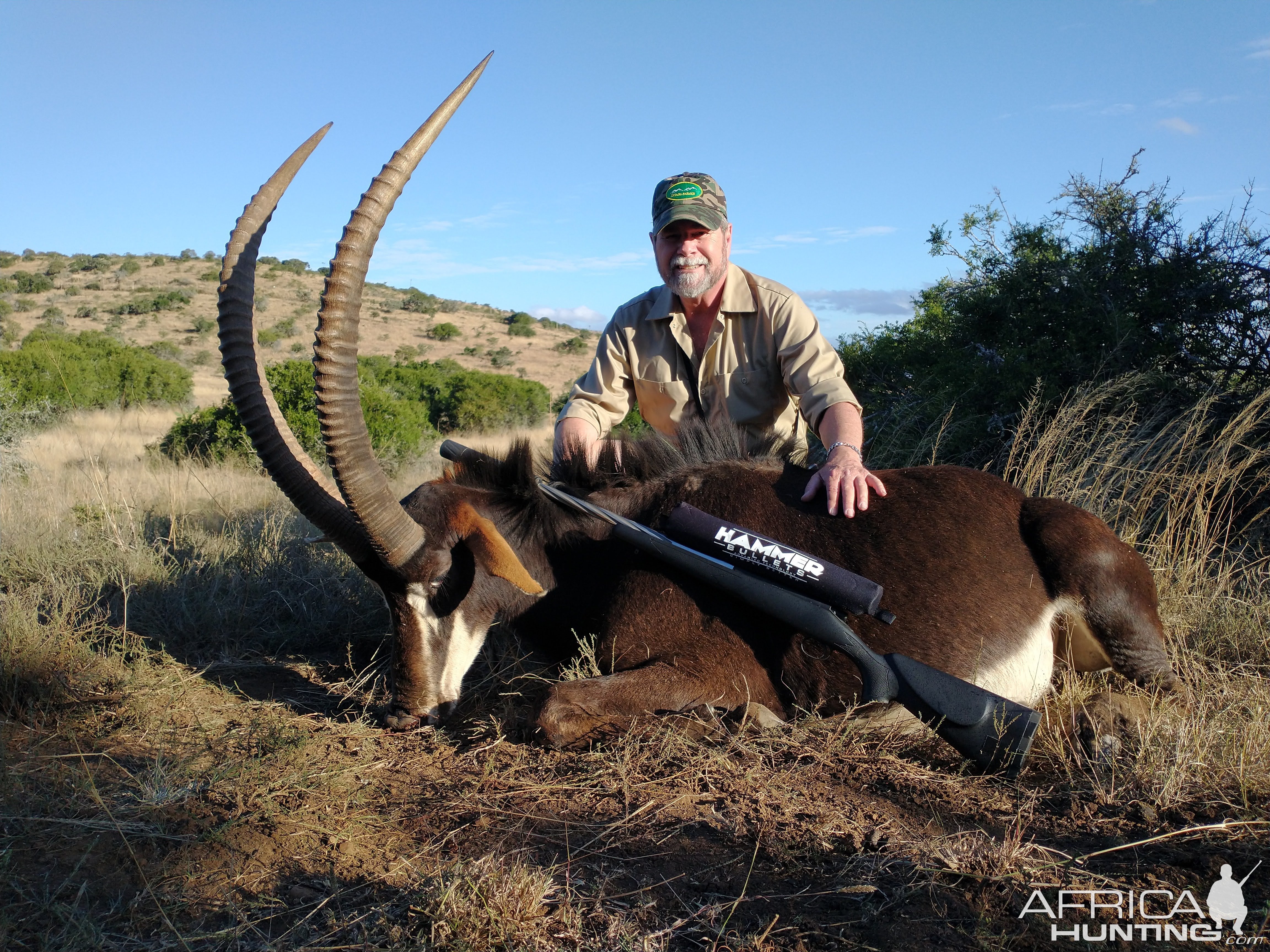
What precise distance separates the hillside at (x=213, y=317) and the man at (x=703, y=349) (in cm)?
1941

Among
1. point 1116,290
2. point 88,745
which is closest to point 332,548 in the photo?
point 88,745

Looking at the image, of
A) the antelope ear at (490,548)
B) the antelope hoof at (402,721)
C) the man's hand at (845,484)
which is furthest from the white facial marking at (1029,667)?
the antelope hoof at (402,721)

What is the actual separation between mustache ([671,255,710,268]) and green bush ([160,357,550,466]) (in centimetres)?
340

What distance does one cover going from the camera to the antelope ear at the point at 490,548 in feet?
11.5

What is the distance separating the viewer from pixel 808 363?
15.5 ft

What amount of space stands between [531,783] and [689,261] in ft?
9.70

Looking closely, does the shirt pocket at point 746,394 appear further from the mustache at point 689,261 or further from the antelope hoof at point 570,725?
the antelope hoof at point 570,725

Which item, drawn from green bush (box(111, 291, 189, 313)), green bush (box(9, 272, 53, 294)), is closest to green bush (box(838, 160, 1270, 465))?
green bush (box(111, 291, 189, 313))

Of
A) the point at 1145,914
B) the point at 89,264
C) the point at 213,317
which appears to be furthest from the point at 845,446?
the point at 89,264

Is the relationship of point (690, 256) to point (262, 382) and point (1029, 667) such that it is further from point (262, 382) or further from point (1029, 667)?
point (1029, 667)

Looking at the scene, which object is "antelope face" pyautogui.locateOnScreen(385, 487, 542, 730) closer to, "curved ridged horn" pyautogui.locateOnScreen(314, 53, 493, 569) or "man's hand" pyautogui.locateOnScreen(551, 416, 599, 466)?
"curved ridged horn" pyautogui.locateOnScreen(314, 53, 493, 569)

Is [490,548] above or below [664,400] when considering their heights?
below

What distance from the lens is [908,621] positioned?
349 cm

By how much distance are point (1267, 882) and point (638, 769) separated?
192 centimetres
